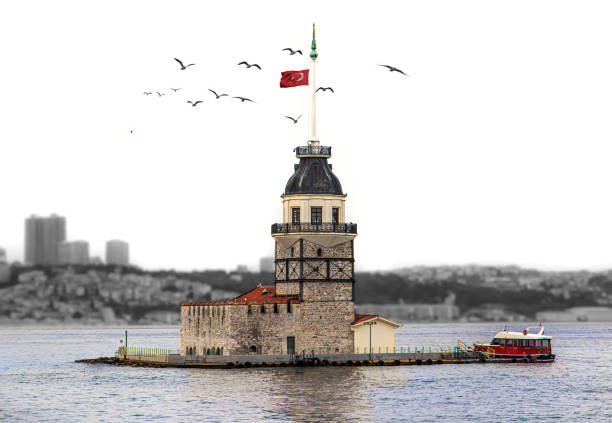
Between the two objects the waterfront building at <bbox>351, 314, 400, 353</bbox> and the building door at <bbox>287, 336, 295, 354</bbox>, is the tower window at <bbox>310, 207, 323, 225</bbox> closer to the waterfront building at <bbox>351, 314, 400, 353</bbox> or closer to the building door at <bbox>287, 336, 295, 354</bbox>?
the waterfront building at <bbox>351, 314, 400, 353</bbox>

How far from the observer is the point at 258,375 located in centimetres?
8762

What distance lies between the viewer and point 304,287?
91.3 m

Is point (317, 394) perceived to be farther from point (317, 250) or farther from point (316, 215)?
point (316, 215)

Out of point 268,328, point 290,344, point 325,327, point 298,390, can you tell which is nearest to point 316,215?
point 325,327

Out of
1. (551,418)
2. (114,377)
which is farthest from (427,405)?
(114,377)

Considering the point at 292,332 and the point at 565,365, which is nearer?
the point at 292,332

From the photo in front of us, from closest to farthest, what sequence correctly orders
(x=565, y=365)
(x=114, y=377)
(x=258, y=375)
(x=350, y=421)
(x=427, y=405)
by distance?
1. (x=350, y=421)
2. (x=427, y=405)
3. (x=258, y=375)
4. (x=114, y=377)
5. (x=565, y=365)

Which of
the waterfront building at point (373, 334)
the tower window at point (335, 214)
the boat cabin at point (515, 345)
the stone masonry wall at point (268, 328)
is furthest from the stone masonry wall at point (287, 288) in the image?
the boat cabin at point (515, 345)

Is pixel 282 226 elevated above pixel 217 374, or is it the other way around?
pixel 282 226

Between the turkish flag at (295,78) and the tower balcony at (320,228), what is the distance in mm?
11412

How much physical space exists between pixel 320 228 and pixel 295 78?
1213 cm

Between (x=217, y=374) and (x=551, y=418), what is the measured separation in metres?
28.5

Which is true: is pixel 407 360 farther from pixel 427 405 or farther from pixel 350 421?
pixel 350 421

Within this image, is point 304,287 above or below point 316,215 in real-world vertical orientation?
below
